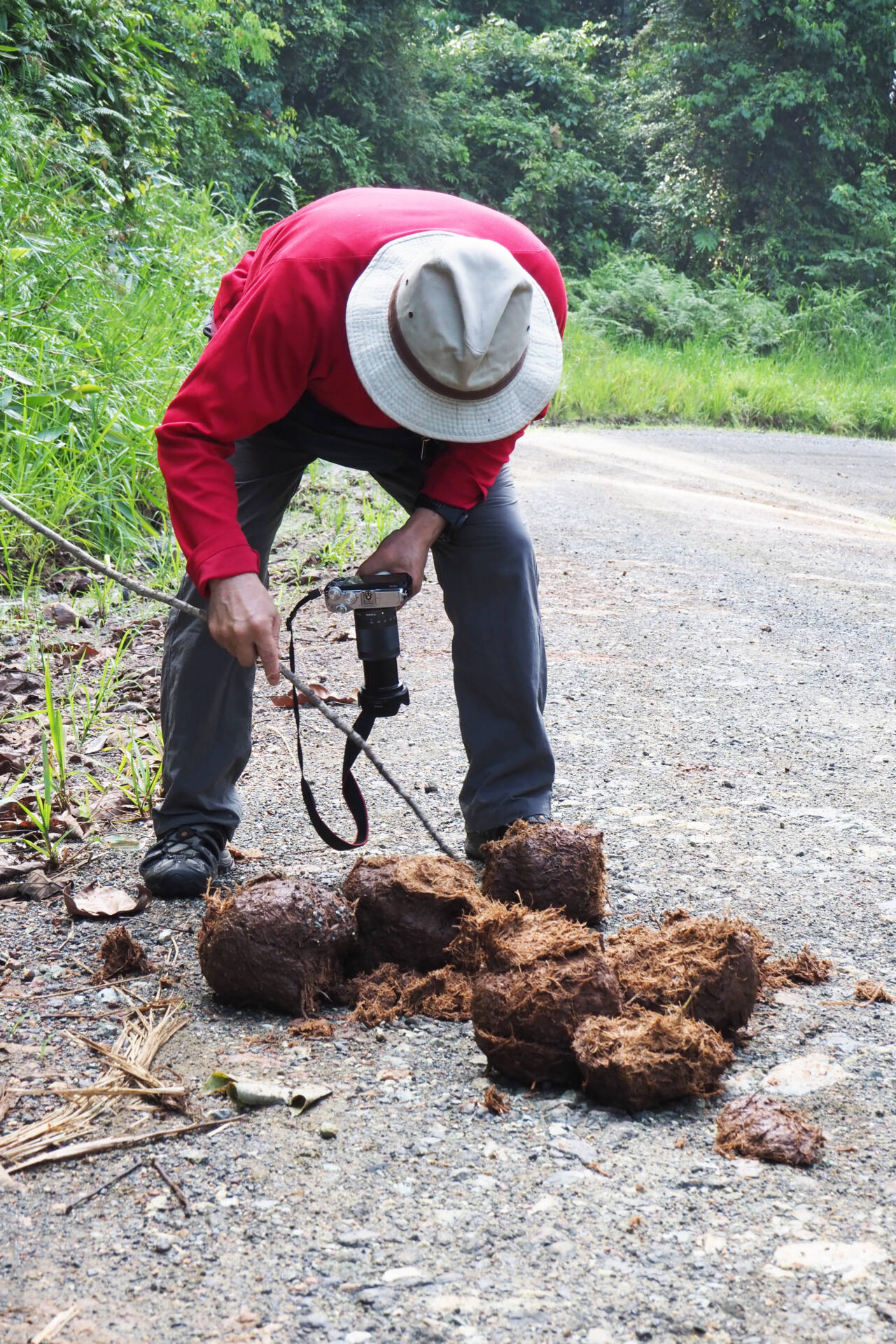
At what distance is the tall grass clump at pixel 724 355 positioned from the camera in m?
12.4

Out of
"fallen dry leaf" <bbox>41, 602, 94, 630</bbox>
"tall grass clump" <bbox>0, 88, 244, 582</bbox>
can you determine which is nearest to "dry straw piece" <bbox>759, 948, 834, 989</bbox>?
"fallen dry leaf" <bbox>41, 602, 94, 630</bbox>

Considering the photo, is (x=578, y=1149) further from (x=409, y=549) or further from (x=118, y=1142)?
(x=409, y=549)

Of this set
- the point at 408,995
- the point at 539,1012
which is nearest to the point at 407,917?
the point at 408,995

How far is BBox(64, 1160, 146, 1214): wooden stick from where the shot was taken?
1.60 m

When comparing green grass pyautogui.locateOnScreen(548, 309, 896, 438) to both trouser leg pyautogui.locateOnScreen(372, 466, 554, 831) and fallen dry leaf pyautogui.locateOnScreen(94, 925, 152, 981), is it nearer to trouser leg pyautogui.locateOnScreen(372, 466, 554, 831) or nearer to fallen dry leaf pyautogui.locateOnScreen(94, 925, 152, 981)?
trouser leg pyautogui.locateOnScreen(372, 466, 554, 831)

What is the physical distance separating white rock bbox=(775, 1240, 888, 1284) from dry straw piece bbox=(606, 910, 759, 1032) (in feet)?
1.57

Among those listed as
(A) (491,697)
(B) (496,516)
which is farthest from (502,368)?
(A) (491,697)

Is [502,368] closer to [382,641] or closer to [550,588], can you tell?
[382,641]

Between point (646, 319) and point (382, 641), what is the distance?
14481 millimetres

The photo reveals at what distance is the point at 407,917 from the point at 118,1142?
68 cm

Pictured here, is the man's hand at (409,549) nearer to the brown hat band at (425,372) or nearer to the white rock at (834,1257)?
the brown hat band at (425,372)

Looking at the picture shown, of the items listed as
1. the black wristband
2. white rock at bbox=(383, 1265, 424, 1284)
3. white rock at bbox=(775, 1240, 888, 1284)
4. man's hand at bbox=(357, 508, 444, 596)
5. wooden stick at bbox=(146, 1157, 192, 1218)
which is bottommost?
white rock at bbox=(775, 1240, 888, 1284)

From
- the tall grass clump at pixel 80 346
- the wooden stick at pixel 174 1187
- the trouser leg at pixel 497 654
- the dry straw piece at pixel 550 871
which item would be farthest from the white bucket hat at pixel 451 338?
the tall grass clump at pixel 80 346

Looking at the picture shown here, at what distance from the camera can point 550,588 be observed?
5.34 m
